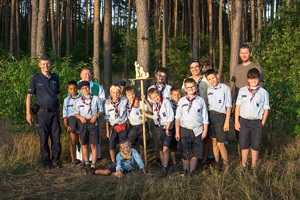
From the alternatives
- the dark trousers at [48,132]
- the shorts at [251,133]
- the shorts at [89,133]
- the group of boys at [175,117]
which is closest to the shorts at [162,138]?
the group of boys at [175,117]

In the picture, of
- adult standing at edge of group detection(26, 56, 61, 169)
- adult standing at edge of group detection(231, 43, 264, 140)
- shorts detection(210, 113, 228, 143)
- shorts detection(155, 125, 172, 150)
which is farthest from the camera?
adult standing at edge of group detection(26, 56, 61, 169)

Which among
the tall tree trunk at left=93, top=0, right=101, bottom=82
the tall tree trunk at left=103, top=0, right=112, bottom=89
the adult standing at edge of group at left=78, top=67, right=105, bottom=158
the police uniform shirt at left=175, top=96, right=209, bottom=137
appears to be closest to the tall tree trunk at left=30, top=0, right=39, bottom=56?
the tall tree trunk at left=93, top=0, right=101, bottom=82

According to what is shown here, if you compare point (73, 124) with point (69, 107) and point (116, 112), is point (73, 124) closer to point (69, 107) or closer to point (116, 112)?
point (69, 107)

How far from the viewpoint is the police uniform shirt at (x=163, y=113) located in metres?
7.02

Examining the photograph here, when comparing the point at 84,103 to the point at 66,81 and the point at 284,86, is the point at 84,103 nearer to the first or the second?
the point at 66,81

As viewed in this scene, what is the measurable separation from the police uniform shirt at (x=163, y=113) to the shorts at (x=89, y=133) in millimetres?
1207

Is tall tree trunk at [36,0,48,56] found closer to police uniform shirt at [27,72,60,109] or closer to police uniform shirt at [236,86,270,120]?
police uniform shirt at [27,72,60,109]

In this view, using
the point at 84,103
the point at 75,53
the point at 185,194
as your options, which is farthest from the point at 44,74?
the point at 75,53

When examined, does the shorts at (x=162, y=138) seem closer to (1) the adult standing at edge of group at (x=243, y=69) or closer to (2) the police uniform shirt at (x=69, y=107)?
(1) the adult standing at edge of group at (x=243, y=69)

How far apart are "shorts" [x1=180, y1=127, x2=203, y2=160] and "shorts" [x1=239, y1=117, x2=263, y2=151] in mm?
753

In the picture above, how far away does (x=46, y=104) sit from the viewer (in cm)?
736

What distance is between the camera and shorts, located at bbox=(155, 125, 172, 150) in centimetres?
708

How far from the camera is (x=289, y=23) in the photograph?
10977mm

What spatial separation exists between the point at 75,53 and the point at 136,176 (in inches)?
1195
